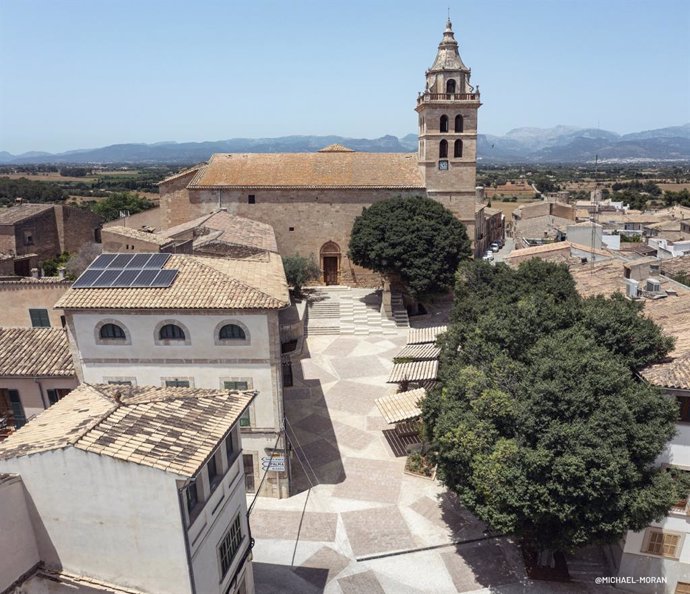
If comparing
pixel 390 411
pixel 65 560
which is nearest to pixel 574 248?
pixel 390 411

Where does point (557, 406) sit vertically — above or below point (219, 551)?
above

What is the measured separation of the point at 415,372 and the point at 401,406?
3.52 metres

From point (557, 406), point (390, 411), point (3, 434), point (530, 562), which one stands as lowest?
point (530, 562)

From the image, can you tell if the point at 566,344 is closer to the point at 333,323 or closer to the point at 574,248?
the point at 333,323

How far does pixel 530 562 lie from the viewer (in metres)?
18.6

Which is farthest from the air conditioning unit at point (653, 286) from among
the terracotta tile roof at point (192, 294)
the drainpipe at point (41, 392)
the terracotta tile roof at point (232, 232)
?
the drainpipe at point (41, 392)

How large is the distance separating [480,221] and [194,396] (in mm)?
58319

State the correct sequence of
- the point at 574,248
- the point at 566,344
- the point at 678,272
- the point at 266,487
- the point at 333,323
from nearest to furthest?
the point at 566,344
the point at 266,487
the point at 678,272
the point at 333,323
the point at 574,248

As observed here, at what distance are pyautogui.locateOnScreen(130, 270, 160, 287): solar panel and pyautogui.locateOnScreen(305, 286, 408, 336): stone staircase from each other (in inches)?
789

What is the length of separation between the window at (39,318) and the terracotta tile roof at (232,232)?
9073 mm

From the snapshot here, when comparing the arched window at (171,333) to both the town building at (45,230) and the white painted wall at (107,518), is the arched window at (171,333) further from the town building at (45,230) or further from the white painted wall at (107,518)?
the town building at (45,230)

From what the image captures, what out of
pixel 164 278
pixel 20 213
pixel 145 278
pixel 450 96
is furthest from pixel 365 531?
pixel 20 213

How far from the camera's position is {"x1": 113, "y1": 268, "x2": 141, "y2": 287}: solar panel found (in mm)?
20484

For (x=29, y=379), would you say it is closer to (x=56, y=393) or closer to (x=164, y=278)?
(x=56, y=393)
